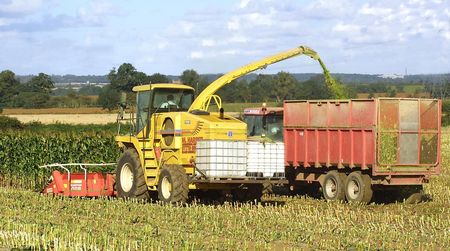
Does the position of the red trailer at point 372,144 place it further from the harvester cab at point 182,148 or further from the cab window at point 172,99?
the cab window at point 172,99

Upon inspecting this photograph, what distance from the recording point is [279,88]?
3593 inches

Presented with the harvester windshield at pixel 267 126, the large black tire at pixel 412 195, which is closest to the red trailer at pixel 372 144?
the large black tire at pixel 412 195

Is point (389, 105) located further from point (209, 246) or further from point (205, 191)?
point (209, 246)

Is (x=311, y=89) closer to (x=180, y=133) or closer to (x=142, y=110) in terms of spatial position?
(x=142, y=110)

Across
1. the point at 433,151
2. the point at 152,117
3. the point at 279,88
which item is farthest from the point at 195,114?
the point at 279,88

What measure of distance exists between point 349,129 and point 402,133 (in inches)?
47.2

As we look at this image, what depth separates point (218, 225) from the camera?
13.9 metres

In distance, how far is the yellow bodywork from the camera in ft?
57.7

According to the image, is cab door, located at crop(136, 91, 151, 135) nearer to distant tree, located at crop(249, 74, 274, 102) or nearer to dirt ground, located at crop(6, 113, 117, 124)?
dirt ground, located at crop(6, 113, 117, 124)

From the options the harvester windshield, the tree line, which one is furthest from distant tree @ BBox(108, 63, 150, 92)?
the harvester windshield

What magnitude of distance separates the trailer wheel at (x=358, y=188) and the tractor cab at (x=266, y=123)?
281cm

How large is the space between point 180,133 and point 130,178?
7.40 feet

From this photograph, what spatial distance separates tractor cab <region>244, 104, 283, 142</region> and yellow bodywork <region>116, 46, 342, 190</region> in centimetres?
257

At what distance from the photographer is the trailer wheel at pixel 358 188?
19219 mm
